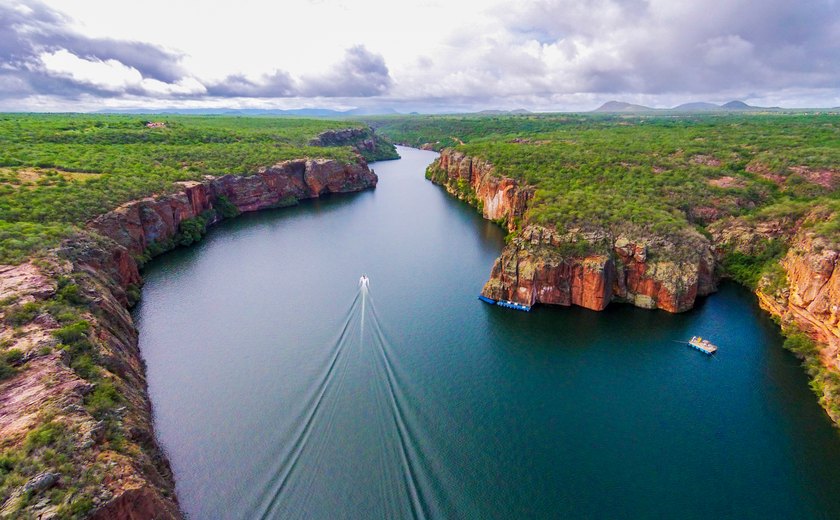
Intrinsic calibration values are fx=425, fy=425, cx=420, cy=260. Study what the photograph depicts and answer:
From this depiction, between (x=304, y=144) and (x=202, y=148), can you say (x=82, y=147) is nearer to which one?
(x=202, y=148)

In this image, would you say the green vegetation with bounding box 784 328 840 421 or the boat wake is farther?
the green vegetation with bounding box 784 328 840 421

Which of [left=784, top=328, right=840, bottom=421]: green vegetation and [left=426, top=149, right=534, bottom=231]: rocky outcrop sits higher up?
[left=426, top=149, right=534, bottom=231]: rocky outcrop

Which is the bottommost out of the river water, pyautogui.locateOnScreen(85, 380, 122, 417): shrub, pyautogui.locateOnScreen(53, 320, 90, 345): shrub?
the river water

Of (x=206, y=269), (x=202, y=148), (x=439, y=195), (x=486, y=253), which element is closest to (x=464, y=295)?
(x=486, y=253)

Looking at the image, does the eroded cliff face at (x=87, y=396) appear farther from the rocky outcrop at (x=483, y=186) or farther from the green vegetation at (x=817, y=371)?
the rocky outcrop at (x=483, y=186)

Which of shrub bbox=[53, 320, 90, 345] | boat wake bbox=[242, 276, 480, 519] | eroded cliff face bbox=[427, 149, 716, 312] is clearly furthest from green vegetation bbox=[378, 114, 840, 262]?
shrub bbox=[53, 320, 90, 345]

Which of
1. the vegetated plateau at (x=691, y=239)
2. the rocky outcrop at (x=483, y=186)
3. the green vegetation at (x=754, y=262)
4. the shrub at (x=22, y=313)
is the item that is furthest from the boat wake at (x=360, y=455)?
the rocky outcrop at (x=483, y=186)

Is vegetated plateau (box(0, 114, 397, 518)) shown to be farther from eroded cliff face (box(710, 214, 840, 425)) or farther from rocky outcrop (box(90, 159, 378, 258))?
eroded cliff face (box(710, 214, 840, 425))
